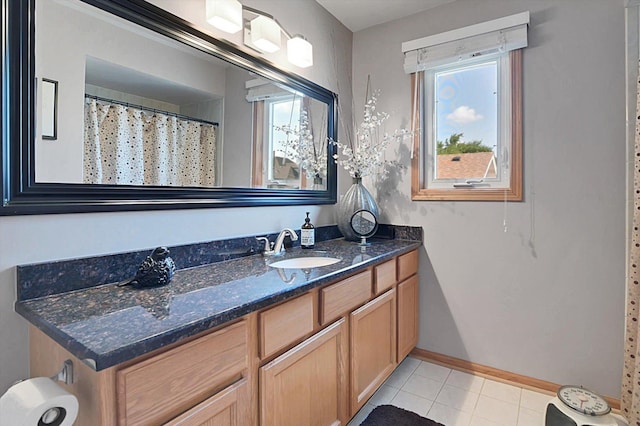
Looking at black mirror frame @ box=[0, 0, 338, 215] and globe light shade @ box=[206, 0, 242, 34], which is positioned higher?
globe light shade @ box=[206, 0, 242, 34]

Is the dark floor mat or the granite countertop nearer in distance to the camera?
the granite countertop

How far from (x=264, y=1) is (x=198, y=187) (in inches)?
43.6

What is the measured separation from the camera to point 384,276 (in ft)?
6.16

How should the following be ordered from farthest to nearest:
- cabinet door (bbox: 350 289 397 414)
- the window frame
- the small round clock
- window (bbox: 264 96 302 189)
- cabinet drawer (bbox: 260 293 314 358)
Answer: the window frame < window (bbox: 264 96 302 189) < cabinet door (bbox: 350 289 397 414) < the small round clock < cabinet drawer (bbox: 260 293 314 358)

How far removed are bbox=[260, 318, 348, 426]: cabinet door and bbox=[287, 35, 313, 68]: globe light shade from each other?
1.46 meters

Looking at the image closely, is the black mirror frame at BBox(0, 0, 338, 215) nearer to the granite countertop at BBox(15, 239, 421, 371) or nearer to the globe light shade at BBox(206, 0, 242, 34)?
the globe light shade at BBox(206, 0, 242, 34)

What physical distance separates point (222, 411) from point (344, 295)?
69 centimetres

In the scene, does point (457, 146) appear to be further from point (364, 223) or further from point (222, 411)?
point (222, 411)

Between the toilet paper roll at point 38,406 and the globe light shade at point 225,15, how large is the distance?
144 centimetres

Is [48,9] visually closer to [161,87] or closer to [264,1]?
[161,87]

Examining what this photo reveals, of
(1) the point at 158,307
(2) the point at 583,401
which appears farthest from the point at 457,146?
(1) the point at 158,307

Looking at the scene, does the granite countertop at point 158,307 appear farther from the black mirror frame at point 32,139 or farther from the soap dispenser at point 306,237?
the soap dispenser at point 306,237

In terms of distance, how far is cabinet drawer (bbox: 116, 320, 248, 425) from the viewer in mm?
756

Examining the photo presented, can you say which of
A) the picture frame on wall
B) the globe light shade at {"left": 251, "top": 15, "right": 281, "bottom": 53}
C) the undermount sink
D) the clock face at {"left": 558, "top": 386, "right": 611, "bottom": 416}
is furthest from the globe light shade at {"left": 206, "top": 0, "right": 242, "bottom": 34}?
the clock face at {"left": 558, "top": 386, "right": 611, "bottom": 416}
